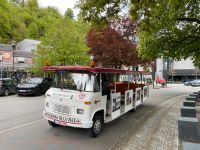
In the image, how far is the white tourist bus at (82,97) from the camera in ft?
25.6

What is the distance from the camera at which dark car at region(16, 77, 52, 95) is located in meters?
20.0

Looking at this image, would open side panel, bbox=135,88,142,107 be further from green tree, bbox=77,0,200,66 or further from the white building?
the white building

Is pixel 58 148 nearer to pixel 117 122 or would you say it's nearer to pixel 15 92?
pixel 117 122

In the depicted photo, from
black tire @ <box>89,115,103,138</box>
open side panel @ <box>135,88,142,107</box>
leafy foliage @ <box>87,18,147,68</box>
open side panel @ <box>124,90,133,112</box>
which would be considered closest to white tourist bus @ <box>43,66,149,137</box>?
black tire @ <box>89,115,103,138</box>

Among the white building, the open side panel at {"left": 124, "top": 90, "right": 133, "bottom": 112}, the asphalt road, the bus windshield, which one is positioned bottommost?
the asphalt road

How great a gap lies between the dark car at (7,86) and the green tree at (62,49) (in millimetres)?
5352

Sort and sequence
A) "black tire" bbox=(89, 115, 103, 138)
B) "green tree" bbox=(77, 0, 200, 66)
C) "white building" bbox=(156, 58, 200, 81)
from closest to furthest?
"black tire" bbox=(89, 115, 103, 138) < "green tree" bbox=(77, 0, 200, 66) < "white building" bbox=(156, 58, 200, 81)

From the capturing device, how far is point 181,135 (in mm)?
7469

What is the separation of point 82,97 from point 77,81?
70cm

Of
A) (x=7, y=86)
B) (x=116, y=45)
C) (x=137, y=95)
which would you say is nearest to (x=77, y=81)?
(x=137, y=95)

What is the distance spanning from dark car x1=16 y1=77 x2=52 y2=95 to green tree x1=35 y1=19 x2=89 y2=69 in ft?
15.3

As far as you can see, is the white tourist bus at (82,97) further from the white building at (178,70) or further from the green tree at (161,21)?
the white building at (178,70)

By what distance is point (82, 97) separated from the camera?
784 centimetres

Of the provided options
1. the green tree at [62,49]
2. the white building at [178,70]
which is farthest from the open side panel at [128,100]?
the white building at [178,70]
